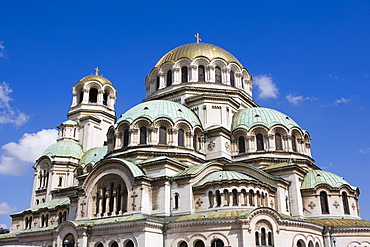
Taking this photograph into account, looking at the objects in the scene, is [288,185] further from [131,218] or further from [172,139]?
[131,218]

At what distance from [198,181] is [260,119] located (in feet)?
34.0

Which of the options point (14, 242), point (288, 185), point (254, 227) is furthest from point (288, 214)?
point (14, 242)

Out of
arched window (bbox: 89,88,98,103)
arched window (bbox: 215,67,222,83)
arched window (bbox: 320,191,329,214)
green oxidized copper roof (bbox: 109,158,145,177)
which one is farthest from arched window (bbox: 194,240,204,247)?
arched window (bbox: 89,88,98,103)

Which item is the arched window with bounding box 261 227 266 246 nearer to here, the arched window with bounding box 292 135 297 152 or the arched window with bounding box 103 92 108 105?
the arched window with bounding box 292 135 297 152

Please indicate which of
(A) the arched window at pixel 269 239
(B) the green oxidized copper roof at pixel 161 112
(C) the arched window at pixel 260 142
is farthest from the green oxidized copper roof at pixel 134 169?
(C) the arched window at pixel 260 142

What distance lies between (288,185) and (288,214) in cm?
236

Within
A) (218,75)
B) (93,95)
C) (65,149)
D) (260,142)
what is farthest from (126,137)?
(93,95)

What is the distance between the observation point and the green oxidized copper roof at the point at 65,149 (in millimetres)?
45750

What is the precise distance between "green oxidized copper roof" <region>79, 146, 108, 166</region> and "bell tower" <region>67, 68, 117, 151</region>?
1.79m

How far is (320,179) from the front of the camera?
3294 cm

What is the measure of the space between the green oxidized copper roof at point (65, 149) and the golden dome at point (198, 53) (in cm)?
1441

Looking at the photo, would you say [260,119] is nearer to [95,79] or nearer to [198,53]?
[198,53]

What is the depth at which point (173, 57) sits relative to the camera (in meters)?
42.4

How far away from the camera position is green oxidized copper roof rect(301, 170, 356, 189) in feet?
107
